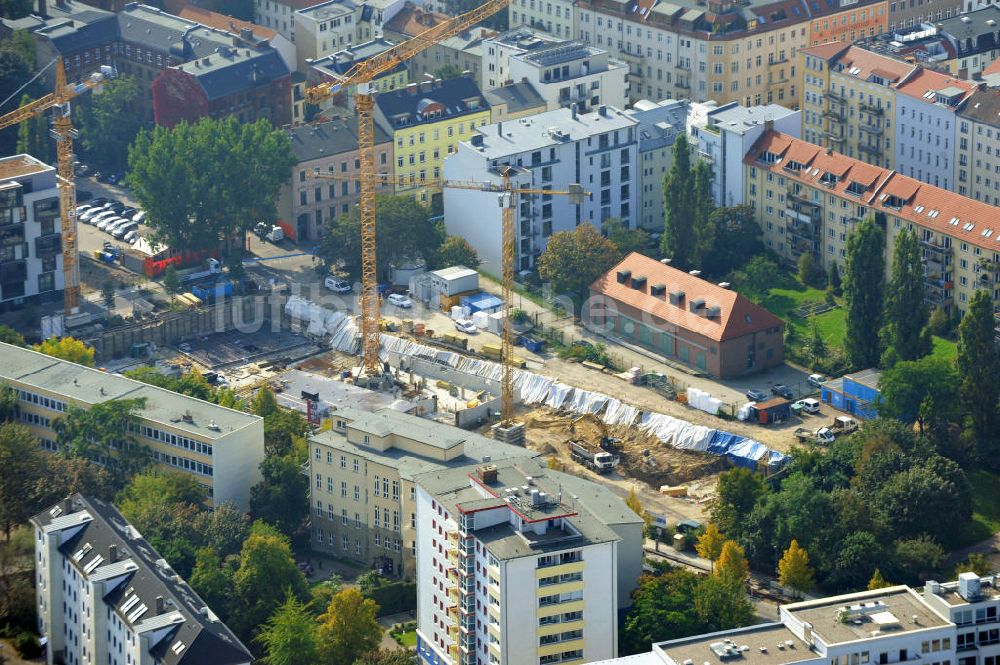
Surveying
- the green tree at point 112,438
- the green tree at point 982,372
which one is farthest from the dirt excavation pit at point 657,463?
the green tree at point 112,438

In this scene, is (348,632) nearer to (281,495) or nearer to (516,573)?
(516,573)

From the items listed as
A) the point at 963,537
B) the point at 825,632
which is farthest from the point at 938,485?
the point at 825,632

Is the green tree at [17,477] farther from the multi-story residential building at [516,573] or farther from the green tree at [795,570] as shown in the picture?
the green tree at [795,570]

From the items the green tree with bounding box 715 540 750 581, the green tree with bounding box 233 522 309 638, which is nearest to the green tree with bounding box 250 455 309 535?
the green tree with bounding box 233 522 309 638

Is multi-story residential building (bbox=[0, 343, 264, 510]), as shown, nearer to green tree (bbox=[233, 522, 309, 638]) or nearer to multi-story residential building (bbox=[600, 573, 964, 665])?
green tree (bbox=[233, 522, 309, 638])

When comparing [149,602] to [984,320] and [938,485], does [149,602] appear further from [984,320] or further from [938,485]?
[984,320]
